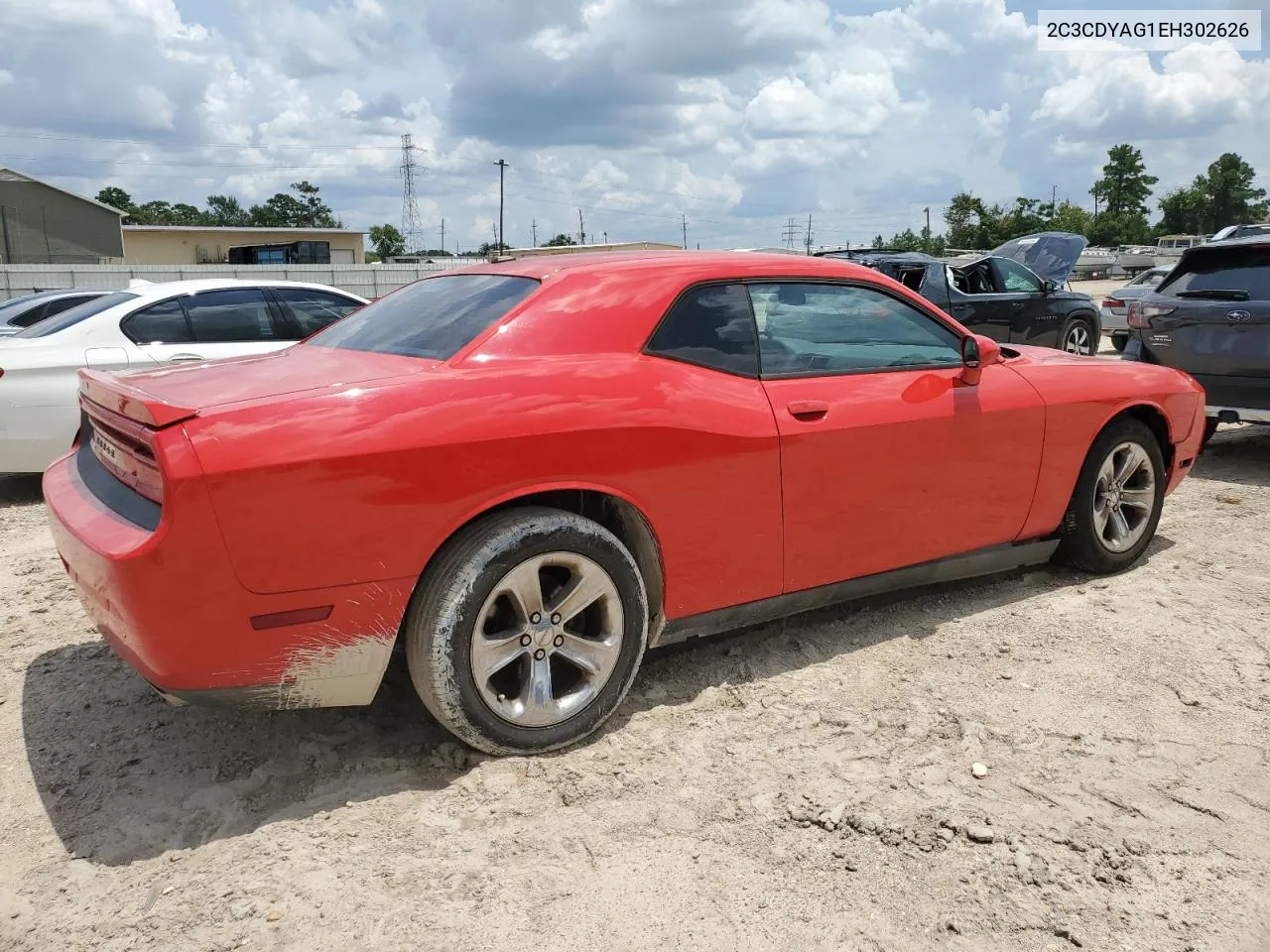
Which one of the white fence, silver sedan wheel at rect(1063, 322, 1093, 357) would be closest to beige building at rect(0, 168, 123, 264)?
the white fence

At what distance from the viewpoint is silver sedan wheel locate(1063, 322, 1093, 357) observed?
12.3 meters

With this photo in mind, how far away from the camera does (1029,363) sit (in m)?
4.33

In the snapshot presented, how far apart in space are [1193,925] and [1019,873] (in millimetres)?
389

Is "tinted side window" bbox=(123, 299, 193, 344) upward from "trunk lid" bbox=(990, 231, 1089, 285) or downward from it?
downward

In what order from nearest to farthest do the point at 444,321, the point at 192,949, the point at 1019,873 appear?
the point at 192,949 → the point at 1019,873 → the point at 444,321

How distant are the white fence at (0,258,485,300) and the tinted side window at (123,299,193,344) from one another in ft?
56.3

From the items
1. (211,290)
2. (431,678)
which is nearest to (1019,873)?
(431,678)

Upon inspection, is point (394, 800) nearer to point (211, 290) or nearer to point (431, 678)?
point (431, 678)

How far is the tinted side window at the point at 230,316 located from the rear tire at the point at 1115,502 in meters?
5.71

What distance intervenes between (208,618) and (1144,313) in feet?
22.3

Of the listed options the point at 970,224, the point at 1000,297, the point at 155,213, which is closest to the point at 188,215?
the point at 155,213

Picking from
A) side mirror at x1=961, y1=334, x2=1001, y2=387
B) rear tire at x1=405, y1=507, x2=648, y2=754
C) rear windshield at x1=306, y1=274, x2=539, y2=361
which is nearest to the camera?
rear tire at x1=405, y1=507, x2=648, y2=754

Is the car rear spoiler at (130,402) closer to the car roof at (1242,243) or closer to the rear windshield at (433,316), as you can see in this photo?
the rear windshield at (433,316)

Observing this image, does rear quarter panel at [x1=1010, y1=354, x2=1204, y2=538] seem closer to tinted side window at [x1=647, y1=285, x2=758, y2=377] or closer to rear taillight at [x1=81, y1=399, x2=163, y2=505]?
tinted side window at [x1=647, y1=285, x2=758, y2=377]
